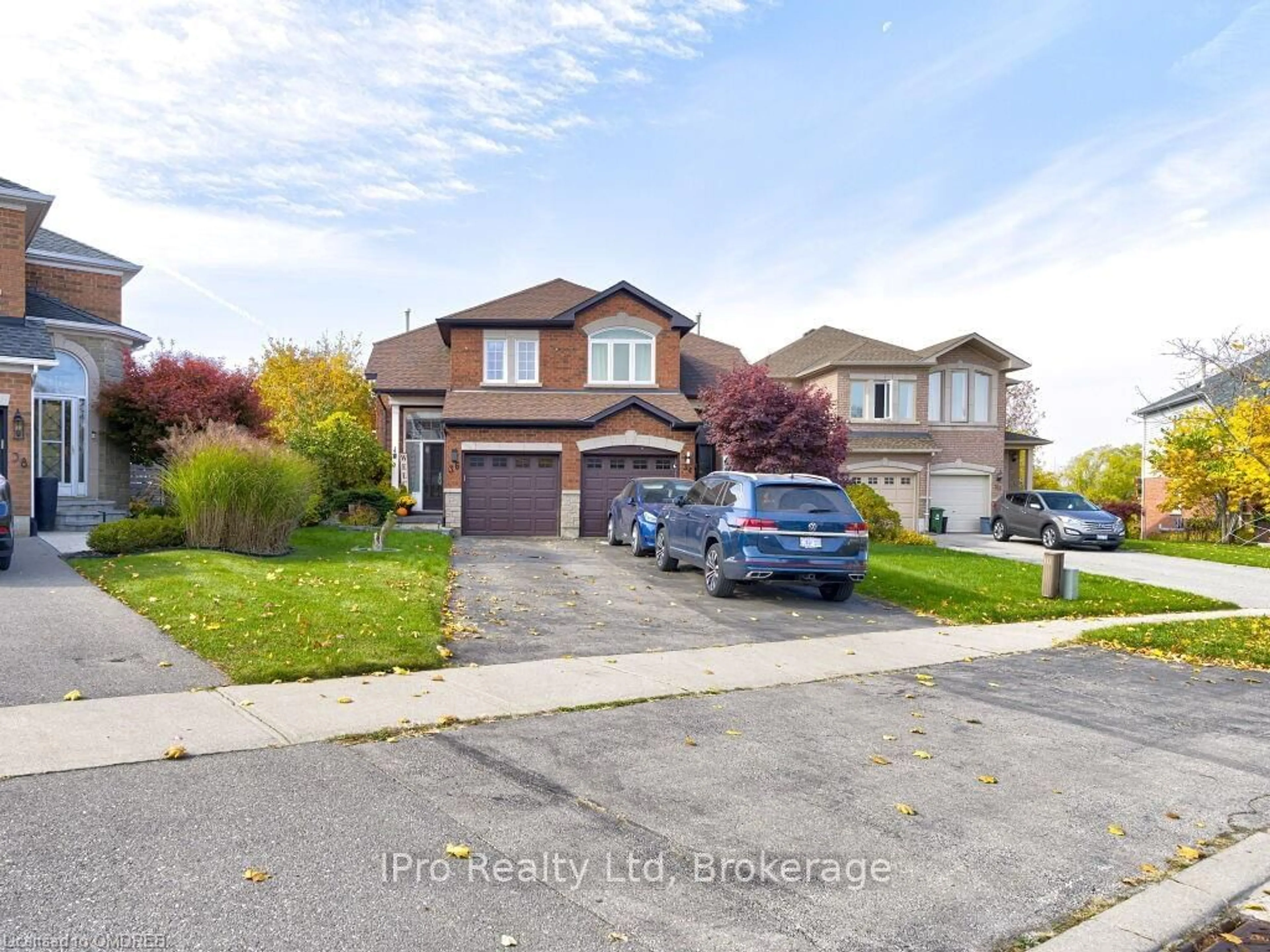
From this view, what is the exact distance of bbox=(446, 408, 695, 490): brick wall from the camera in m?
24.8

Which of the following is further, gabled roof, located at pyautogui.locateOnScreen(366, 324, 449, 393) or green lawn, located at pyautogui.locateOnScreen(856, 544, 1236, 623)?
gabled roof, located at pyautogui.locateOnScreen(366, 324, 449, 393)

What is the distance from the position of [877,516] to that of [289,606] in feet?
58.0

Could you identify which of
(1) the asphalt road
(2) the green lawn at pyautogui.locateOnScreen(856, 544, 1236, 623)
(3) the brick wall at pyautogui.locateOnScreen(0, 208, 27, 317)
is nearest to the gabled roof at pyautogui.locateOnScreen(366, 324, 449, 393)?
(3) the brick wall at pyautogui.locateOnScreen(0, 208, 27, 317)

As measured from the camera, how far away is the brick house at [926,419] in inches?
1251

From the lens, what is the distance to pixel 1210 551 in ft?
82.3

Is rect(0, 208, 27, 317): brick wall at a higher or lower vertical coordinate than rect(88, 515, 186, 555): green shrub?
higher

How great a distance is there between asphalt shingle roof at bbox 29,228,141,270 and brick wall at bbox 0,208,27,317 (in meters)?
2.96

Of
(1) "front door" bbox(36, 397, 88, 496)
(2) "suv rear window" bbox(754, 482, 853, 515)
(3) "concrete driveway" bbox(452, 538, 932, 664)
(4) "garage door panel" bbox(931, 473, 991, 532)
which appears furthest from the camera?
(4) "garage door panel" bbox(931, 473, 991, 532)

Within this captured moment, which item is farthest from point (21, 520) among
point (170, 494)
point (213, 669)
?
point (213, 669)

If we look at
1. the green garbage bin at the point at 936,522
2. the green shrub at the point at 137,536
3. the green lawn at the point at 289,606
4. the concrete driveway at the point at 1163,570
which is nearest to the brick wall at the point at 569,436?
the concrete driveway at the point at 1163,570

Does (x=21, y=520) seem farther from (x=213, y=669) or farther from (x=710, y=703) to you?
(x=710, y=703)

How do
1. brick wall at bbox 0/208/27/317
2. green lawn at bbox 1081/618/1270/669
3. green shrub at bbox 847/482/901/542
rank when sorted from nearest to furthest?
green lawn at bbox 1081/618/1270/669 < brick wall at bbox 0/208/27/317 < green shrub at bbox 847/482/901/542

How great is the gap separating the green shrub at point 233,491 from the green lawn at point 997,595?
31.3 feet

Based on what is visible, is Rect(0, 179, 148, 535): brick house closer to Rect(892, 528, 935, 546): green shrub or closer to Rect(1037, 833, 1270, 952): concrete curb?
Rect(1037, 833, 1270, 952): concrete curb
